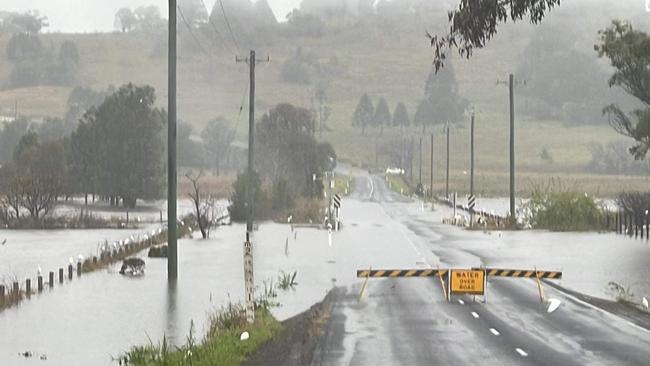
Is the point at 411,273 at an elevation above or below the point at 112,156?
below

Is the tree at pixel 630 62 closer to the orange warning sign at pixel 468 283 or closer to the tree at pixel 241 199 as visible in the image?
the orange warning sign at pixel 468 283

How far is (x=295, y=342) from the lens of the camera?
21.8 meters

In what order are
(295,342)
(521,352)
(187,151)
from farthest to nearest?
1. (187,151)
2. (295,342)
3. (521,352)

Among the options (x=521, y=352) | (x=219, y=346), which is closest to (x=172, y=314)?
(x=219, y=346)

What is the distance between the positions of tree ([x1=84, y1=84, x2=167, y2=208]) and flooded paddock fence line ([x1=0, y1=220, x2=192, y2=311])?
39219 mm

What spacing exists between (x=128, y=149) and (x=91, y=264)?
68134 mm

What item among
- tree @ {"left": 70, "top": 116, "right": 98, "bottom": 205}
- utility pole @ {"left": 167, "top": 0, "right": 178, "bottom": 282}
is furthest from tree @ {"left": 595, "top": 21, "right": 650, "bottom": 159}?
tree @ {"left": 70, "top": 116, "right": 98, "bottom": 205}

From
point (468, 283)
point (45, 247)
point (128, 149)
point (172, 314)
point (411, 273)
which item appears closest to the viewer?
point (172, 314)

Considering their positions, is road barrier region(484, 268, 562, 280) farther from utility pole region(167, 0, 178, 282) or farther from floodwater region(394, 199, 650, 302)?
utility pole region(167, 0, 178, 282)

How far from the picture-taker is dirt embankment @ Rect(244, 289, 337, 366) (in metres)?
19.1

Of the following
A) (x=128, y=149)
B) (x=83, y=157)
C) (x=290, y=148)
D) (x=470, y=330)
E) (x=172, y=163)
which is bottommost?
(x=470, y=330)

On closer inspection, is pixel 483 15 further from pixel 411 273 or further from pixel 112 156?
pixel 112 156

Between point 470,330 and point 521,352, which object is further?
point 470,330

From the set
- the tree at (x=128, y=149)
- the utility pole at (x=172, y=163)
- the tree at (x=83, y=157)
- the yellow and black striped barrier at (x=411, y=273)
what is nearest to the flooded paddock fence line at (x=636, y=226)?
the yellow and black striped barrier at (x=411, y=273)
